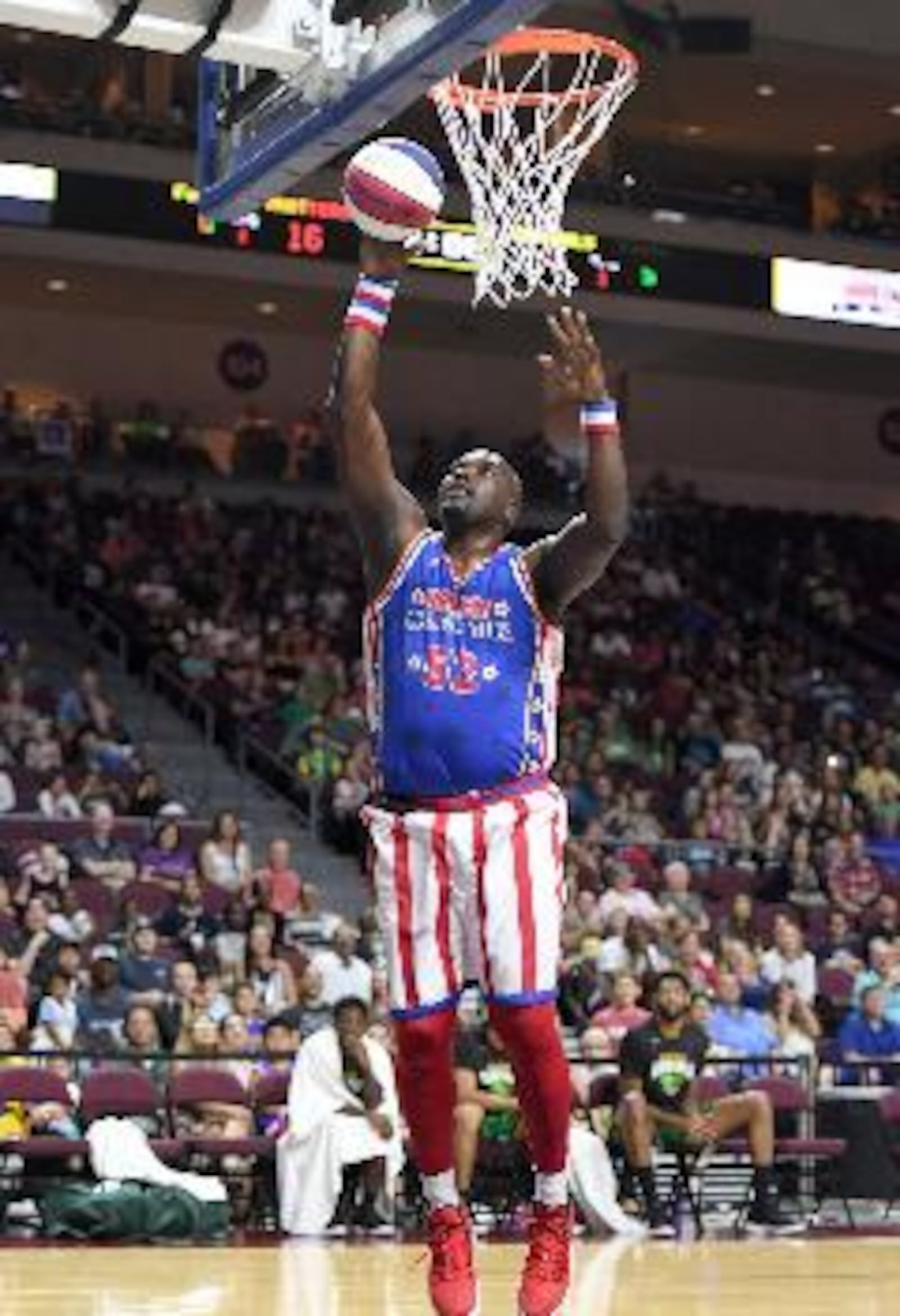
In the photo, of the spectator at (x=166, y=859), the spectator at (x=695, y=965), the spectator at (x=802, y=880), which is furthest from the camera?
the spectator at (x=802, y=880)

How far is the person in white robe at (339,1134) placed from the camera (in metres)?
13.2

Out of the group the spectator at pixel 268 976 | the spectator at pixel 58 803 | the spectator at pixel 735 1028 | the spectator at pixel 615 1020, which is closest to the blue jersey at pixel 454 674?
the spectator at pixel 615 1020

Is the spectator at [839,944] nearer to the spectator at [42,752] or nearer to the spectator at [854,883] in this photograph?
the spectator at [854,883]

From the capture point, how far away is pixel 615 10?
2442 cm

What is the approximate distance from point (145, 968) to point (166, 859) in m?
2.38

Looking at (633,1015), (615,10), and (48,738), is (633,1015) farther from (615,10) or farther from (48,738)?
(615,10)

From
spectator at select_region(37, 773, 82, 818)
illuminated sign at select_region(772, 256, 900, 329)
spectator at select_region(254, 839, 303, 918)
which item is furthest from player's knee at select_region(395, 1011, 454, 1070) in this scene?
illuminated sign at select_region(772, 256, 900, 329)

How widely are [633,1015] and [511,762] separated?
1000 centimetres

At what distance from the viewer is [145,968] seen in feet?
53.2

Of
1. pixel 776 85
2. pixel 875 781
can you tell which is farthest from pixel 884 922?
pixel 776 85

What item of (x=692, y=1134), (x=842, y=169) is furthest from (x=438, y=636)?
(x=842, y=169)

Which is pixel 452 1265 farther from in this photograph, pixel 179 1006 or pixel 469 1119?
pixel 179 1006

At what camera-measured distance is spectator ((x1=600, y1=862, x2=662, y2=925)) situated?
1872cm

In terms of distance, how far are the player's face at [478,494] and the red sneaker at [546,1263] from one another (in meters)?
1.64
